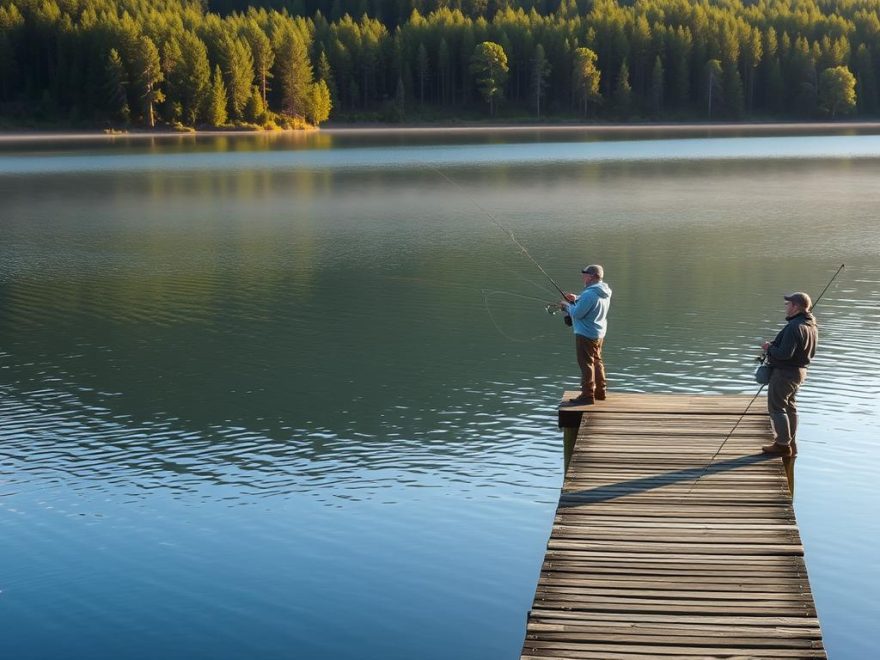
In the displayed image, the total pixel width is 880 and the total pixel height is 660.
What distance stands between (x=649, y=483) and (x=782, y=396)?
1.70 meters

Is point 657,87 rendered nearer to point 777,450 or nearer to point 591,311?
point 591,311

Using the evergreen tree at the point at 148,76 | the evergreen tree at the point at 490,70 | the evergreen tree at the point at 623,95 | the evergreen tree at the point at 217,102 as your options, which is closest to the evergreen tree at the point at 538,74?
the evergreen tree at the point at 490,70

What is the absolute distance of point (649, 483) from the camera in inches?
452

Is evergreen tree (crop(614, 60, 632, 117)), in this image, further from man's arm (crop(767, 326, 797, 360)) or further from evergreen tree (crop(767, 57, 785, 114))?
man's arm (crop(767, 326, 797, 360))

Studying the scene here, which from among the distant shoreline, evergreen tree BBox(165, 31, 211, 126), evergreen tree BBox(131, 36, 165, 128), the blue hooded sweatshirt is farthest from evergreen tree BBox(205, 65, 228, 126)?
the blue hooded sweatshirt

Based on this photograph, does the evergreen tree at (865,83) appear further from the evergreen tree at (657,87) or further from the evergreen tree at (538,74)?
the evergreen tree at (538,74)

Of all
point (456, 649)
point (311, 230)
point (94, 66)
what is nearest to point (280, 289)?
point (311, 230)

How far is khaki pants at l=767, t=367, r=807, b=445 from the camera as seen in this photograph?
39.2 feet

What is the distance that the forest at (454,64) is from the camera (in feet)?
381

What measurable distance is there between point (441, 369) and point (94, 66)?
104635 mm

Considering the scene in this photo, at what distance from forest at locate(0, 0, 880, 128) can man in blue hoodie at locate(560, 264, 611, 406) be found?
4026 inches

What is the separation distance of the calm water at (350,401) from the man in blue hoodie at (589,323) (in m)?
1.36

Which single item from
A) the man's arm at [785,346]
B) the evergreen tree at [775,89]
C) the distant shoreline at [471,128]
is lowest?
the man's arm at [785,346]

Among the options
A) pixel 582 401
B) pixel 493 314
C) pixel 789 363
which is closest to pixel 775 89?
pixel 493 314
